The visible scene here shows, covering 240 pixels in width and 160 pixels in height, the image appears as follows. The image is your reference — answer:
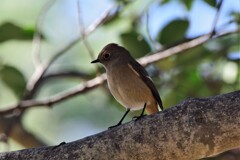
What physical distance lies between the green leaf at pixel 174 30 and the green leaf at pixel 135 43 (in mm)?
178

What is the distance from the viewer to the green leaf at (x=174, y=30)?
5105 mm

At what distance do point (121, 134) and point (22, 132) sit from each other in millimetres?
2579

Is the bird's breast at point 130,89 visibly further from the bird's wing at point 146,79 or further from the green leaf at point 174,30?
the green leaf at point 174,30

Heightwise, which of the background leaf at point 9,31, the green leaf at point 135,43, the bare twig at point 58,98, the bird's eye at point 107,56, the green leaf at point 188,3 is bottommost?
the bare twig at point 58,98

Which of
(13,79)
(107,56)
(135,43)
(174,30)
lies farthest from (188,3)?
(13,79)

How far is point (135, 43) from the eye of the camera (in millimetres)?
5223

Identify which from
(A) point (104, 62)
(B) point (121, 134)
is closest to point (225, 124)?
(B) point (121, 134)

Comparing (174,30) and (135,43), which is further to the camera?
(135,43)

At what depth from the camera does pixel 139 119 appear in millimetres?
3270

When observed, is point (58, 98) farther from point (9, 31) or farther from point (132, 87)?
point (132, 87)

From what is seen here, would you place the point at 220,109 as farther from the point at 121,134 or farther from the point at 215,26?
the point at 215,26

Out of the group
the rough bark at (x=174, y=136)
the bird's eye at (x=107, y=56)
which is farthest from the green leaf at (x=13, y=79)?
the rough bark at (x=174, y=136)

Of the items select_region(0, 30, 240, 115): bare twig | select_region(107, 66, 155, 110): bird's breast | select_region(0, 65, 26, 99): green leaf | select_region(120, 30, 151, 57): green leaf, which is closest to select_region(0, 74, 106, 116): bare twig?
select_region(0, 30, 240, 115): bare twig

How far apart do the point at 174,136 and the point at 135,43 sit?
2.18m
